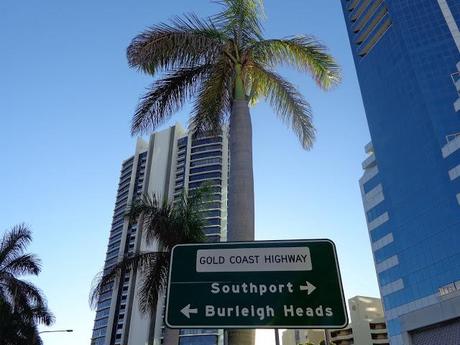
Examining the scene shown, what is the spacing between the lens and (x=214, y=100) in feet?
36.2

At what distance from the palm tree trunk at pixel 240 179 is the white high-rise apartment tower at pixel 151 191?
87.4 m

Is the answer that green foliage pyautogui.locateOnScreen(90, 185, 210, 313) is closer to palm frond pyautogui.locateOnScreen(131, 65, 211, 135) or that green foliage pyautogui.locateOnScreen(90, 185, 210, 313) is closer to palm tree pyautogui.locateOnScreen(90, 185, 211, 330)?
palm tree pyautogui.locateOnScreen(90, 185, 211, 330)

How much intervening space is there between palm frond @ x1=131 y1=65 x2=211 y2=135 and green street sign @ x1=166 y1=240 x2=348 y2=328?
667cm

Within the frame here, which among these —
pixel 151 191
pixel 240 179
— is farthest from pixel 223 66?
pixel 151 191

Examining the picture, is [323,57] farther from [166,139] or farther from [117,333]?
[166,139]

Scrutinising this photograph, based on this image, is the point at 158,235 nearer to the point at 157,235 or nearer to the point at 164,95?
the point at 157,235

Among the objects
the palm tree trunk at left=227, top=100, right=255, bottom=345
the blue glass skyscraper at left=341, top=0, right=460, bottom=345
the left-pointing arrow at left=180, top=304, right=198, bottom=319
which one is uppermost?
the blue glass skyscraper at left=341, top=0, right=460, bottom=345

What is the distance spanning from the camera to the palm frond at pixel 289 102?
11.4 metres

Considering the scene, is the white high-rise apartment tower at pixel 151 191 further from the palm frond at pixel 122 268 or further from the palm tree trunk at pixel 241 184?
the palm tree trunk at pixel 241 184

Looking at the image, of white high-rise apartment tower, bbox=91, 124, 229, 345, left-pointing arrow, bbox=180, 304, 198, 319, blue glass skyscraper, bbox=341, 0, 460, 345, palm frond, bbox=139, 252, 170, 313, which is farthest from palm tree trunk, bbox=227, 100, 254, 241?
white high-rise apartment tower, bbox=91, 124, 229, 345

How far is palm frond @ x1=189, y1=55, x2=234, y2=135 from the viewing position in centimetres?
1071

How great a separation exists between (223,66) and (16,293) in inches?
789

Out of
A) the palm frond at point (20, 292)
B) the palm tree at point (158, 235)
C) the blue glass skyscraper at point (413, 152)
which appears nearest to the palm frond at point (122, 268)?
the palm tree at point (158, 235)

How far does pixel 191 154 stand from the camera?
405ft
